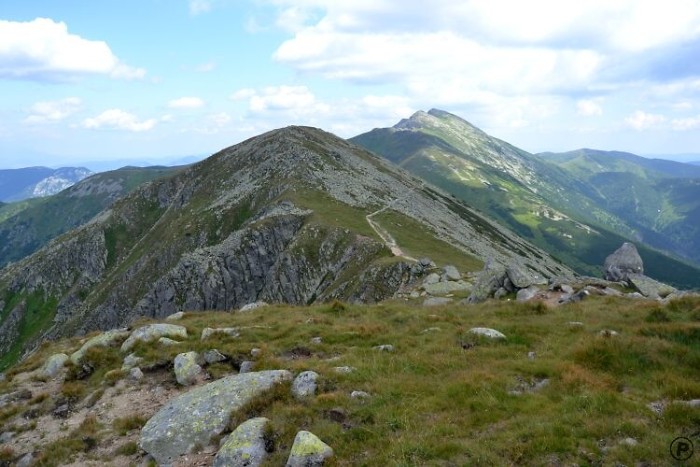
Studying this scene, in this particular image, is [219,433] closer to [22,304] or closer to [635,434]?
[635,434]

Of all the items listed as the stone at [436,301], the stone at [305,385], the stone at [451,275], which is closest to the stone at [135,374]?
the stone at [305,385]

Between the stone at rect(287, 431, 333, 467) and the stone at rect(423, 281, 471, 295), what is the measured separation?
29.1 meters

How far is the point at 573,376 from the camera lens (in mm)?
15609

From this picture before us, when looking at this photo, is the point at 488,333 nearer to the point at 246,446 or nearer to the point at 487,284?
the point at 246,446

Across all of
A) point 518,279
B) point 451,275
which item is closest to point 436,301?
point 518,279

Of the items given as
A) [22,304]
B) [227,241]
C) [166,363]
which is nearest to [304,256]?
[227,241]

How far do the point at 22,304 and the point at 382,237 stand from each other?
131m

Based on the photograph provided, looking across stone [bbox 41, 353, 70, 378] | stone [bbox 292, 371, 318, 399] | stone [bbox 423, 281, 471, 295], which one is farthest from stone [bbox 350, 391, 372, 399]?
stone [bbox 423, 281, 471, 295]

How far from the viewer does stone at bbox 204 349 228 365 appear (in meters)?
21.2

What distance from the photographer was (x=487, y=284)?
34.8 m

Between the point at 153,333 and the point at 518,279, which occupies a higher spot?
the point at 518,279

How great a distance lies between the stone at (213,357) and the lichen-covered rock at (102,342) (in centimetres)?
735

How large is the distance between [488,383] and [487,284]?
19.9 m

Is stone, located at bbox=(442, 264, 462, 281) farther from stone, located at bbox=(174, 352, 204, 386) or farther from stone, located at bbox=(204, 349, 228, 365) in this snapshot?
stone, located at bbox=(174, 352, 204, 386)
